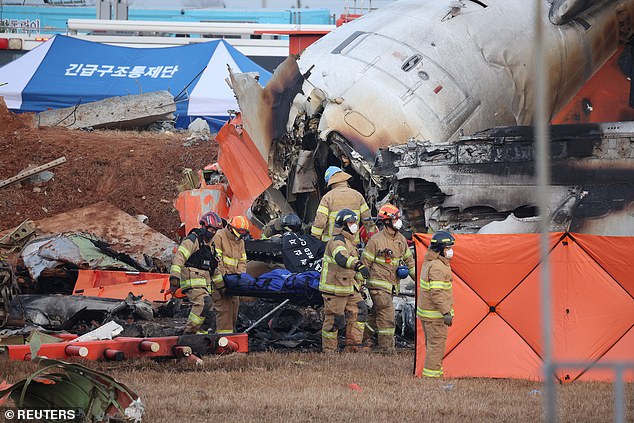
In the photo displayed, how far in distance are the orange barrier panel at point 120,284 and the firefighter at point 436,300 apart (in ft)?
15.9

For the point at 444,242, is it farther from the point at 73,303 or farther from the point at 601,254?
the point at 73,303

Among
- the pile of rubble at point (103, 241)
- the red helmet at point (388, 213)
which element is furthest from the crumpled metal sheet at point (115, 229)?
the red helmet at point (388, 213)

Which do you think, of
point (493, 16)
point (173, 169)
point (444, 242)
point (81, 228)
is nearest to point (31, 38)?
point (173, 169)

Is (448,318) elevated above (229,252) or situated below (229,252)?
below

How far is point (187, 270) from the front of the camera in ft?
34.6

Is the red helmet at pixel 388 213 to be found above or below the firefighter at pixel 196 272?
above

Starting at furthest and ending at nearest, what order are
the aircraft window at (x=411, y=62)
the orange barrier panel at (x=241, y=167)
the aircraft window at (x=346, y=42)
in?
the aircraft window at (x=346, y=42) < the aircraft window at (x=411, y=62) < the orange barrier panel at (x=241, y=167)

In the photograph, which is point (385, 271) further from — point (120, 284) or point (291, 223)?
point (120, 284)

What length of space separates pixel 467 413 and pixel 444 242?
2.13 metres

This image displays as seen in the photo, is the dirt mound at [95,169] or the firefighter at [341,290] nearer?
the firefighter at [341,290]

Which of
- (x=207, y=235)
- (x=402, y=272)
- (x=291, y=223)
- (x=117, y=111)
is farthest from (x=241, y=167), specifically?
(x=117, y=111)

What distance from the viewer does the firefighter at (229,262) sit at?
35.9ft

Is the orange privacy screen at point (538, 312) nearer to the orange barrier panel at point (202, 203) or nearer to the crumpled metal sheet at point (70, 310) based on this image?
the crumpled metal sheet at point (70, 310)

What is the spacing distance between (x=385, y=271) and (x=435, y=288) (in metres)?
1.87
